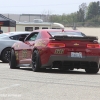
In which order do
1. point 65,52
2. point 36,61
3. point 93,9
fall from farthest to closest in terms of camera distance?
point 93,9, point 36,61, point 65,52

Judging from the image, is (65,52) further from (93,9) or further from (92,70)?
(93,9)

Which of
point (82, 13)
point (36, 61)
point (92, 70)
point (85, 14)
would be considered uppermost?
point (36, 61)

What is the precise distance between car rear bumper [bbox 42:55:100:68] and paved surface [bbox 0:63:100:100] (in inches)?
54.1

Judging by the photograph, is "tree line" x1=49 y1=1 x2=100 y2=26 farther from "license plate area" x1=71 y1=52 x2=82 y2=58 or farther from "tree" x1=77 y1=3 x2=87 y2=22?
"license plate area" x1=71 y1=52 x2=82 y2=58

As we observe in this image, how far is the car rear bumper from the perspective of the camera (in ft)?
44.8

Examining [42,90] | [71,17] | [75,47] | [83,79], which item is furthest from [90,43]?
[71,17]

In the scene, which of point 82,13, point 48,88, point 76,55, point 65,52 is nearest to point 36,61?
point 65,52

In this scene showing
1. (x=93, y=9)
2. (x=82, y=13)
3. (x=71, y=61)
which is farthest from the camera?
(x=93, y=9)

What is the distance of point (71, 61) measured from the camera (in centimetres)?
1380

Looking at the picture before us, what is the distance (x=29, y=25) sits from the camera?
44.8 metres

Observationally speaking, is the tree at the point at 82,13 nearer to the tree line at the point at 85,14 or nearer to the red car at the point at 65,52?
the tree line at the point at 85,14

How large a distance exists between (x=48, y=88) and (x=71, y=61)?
398cm

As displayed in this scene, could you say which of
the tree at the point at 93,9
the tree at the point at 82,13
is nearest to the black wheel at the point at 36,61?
the tree at the point at 82,13

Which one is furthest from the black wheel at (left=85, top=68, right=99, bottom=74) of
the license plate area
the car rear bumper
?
the license plate area
